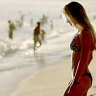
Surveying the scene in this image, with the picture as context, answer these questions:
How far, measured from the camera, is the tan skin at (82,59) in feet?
13.7

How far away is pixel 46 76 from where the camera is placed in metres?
11.0

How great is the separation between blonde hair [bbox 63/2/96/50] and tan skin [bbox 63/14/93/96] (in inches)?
1.4

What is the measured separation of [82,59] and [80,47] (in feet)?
0.40

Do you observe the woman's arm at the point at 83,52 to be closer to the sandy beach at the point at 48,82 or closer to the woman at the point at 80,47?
the woman at the point at 80,47

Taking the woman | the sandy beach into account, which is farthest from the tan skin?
the sandy beach

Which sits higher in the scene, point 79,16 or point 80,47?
point 79,16

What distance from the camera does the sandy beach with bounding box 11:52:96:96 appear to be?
346 inches

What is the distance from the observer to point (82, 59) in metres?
4.19

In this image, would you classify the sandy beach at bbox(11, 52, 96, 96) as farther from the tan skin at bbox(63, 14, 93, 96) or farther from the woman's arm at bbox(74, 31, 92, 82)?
the woman's arm at bbox(74, 31, 92, 82)

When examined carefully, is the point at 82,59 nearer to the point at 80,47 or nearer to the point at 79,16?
the point at 80,47

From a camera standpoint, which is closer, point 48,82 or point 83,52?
point 83,52

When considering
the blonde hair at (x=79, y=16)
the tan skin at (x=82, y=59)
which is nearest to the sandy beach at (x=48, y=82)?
the tan skin at (x=82, y=59)

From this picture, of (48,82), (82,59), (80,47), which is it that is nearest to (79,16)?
(80,47)

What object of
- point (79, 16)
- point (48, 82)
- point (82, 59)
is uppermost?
point (79, 16)
